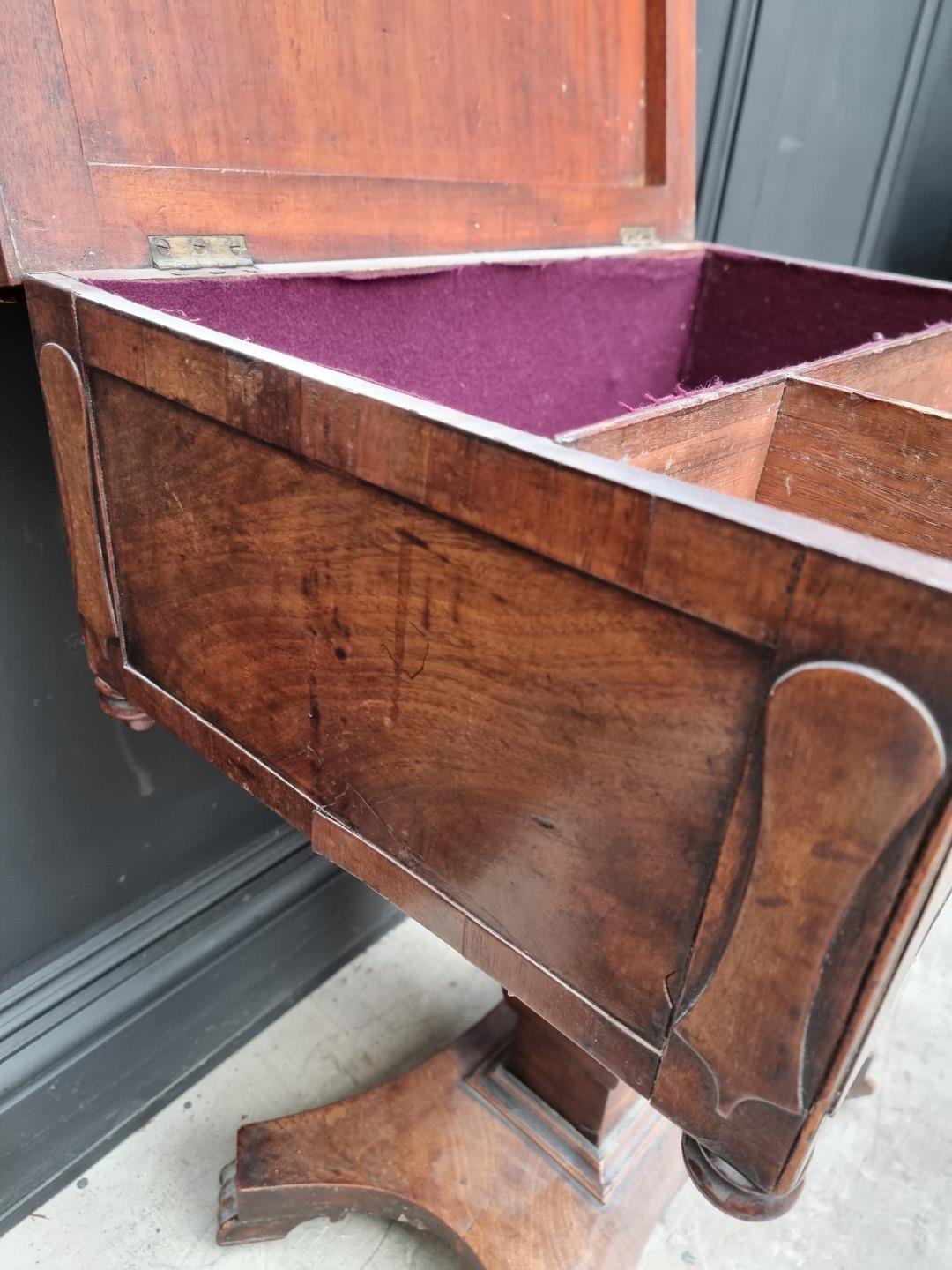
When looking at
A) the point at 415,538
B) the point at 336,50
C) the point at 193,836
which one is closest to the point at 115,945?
the point at 193,836

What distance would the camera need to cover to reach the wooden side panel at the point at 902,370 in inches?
33.1

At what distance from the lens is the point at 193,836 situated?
1308mm

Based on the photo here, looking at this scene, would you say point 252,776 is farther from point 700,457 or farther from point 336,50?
point 336,50

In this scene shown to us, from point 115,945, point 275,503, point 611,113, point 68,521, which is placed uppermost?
point 611,113

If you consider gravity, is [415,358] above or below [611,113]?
below

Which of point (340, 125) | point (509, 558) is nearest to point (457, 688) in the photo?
point (509, 558)

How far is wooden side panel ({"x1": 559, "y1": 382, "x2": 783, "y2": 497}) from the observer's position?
0.59 m

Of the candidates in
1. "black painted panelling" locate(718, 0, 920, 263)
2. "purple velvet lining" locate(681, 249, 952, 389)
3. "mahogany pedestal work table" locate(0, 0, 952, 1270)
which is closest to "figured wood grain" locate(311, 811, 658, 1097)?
"mahogany pedestal work table" locate(0, 0, 952, 1270)

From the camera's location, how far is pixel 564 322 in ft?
3.79

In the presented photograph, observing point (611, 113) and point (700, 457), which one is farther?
point (611, 113)

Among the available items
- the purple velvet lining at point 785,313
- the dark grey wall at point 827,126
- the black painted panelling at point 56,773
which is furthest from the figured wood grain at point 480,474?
the dark grey wall at point 827,126

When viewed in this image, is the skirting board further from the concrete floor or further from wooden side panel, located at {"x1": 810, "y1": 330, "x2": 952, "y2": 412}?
wooden side panel, located at {"x1": 810, "y1": 330, "x2": 952, "y2": 412}

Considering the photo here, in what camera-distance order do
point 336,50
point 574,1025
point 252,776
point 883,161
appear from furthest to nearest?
point 883,161
point 336,50
point 252,776
point 574,1025

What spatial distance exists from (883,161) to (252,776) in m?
2.62
